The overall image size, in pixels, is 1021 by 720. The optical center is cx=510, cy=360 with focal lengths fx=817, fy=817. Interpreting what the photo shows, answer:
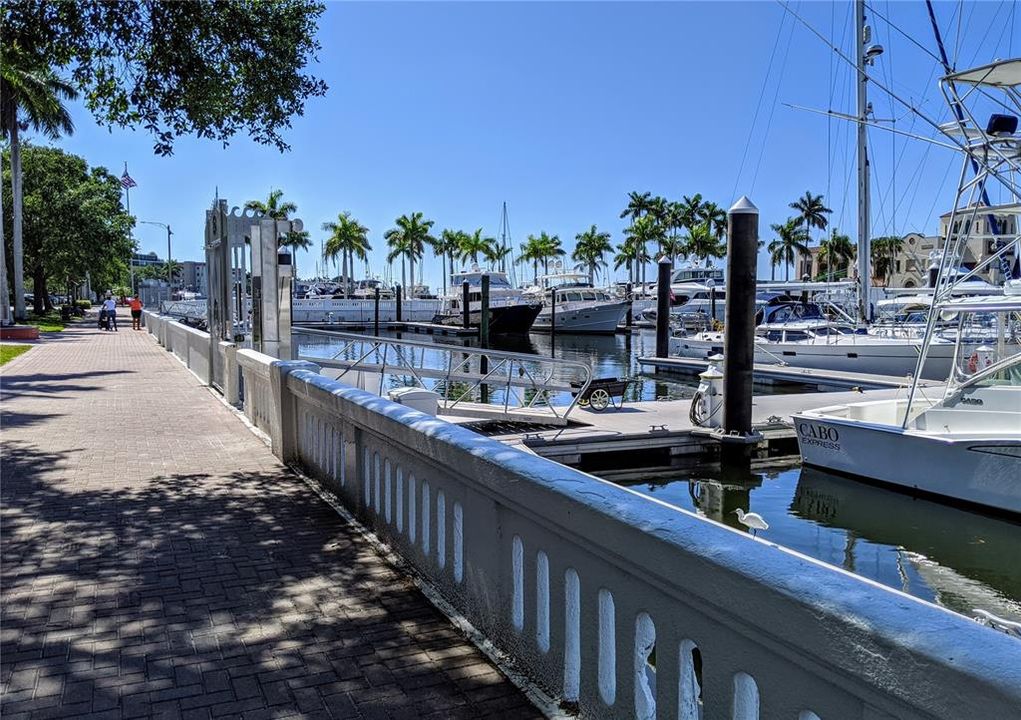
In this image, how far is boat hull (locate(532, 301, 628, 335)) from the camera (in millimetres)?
64562

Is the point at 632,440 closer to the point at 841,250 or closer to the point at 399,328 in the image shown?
the point at 399,328

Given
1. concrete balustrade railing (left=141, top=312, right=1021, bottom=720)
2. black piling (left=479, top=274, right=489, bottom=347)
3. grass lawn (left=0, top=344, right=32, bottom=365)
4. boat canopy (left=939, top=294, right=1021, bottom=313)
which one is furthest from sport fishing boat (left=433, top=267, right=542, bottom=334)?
concrete balustrade railing (left=141, top=312, right=1021, bottom=720)

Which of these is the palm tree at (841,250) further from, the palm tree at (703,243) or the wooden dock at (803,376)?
the wooden dock at (803,376)

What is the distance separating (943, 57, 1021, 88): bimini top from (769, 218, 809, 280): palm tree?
97.4m

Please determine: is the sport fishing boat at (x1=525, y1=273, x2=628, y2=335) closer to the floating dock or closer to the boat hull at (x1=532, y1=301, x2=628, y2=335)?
the boat hull at (x1=532, y1=301, x2=628, y2=335)

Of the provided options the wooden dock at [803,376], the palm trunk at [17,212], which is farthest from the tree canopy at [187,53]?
the palm trunk at [17,212]

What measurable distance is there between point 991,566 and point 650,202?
88690 millimetres

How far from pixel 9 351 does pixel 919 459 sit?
22751mm

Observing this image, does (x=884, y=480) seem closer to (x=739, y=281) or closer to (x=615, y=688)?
(x=739, y=281)

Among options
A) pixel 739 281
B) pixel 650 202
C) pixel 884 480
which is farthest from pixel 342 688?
pixel 650 202

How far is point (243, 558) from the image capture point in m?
5.25

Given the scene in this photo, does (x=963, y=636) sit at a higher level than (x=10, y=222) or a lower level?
lower

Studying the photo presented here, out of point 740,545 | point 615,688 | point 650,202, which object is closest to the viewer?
point 740,545

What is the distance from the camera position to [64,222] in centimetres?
4450
